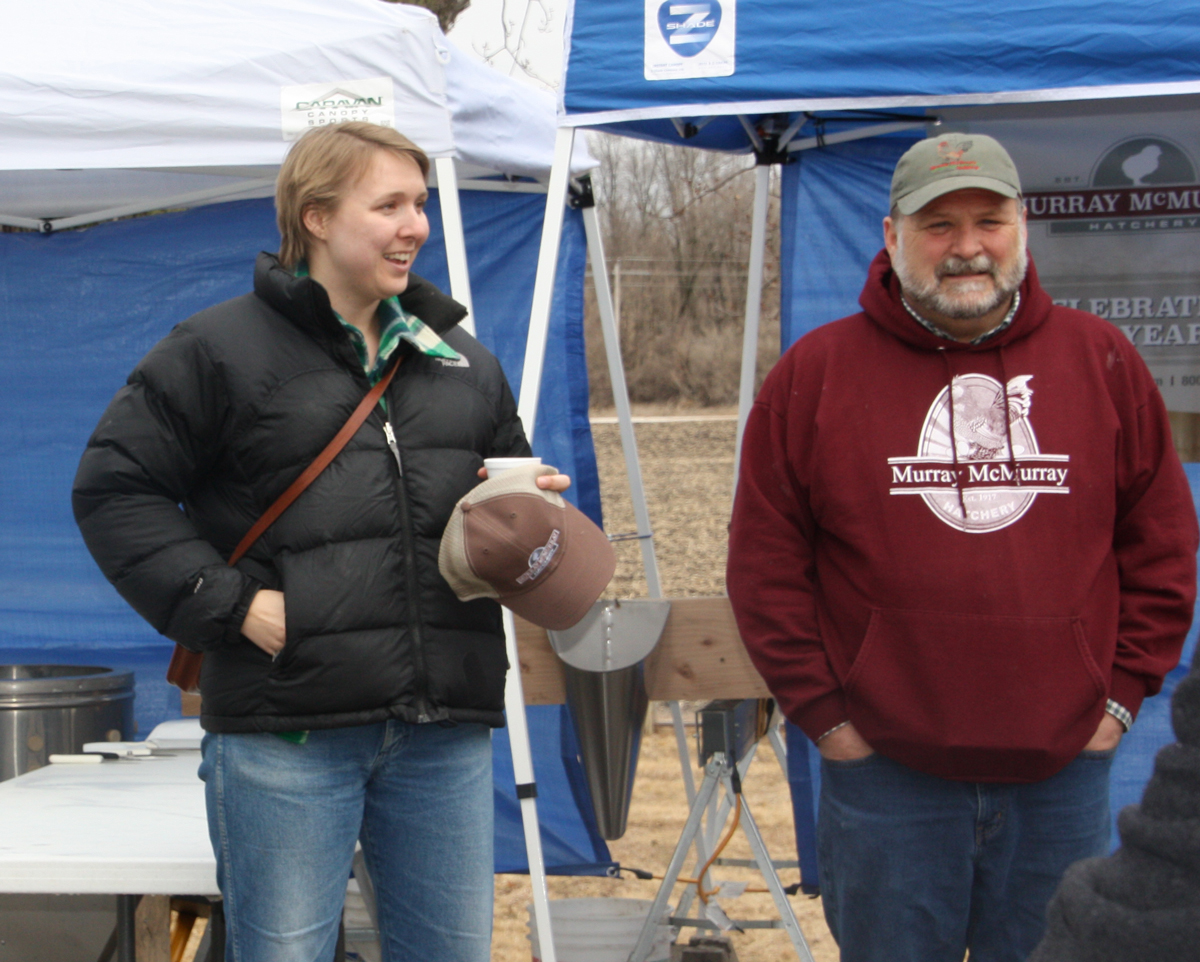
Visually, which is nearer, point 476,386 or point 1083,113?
point 476,386

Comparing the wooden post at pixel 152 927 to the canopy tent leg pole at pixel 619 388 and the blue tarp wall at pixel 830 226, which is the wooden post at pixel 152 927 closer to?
the blue tarp wall at pixel 830 226

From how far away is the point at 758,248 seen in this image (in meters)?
3.73

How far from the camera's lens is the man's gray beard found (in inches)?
78.2

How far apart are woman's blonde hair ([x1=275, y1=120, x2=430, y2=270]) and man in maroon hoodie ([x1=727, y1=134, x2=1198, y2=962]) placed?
2.37 ft

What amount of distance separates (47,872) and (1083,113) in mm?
2782

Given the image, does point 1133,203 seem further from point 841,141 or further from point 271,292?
point 271,292

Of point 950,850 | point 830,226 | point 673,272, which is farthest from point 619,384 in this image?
point 673,272

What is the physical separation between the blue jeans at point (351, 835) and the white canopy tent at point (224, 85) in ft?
2.85

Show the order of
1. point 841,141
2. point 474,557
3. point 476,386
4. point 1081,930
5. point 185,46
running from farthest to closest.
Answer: point 841,141
point 185,46
point 476,386
point 474,557
point 1081,930

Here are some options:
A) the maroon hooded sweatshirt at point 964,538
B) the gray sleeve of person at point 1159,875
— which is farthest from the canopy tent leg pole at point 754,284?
the gray sleeve of person at point 1159,875

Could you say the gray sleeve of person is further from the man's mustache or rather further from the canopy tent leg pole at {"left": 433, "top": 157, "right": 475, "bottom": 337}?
the canopy tent leg pole at {"left": 433, "top": 157, "right": 475, "bottom": 337}

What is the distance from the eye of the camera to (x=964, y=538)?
194cm

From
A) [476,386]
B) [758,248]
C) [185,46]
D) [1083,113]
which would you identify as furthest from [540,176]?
[476,386]

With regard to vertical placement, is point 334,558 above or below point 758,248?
below
